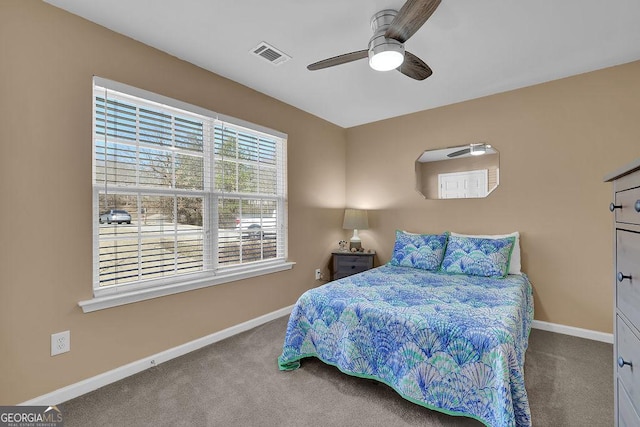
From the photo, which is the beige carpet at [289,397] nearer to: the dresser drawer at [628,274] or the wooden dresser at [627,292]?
the wooden dresser at [627,292]

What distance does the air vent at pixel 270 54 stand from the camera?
7.50 feet

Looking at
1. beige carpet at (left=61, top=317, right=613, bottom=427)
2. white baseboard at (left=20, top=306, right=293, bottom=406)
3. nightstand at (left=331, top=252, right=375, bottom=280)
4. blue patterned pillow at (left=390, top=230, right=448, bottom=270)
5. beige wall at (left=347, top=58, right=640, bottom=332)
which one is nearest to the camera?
beige carpet at (left=61, top=317, right=613, bottom=427)

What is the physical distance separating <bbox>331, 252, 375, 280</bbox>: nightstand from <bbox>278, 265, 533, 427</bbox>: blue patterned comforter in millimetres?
1175

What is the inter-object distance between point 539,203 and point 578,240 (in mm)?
470

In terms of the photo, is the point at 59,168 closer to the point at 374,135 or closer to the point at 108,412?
the point at 108,412

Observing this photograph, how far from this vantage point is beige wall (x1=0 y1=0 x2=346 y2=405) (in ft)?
5.53

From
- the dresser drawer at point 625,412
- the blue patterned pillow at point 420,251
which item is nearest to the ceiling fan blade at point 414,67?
the blue patterned pillow at point 420,251

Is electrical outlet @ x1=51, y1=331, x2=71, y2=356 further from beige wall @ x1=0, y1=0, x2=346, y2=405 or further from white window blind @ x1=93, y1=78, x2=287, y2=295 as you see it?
white window blind @ x1=93, y1=78, x2=287, y2=295

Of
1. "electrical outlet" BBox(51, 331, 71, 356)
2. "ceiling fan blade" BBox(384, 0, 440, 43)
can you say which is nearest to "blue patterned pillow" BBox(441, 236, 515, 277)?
"ceiling fan blade" BBox(384, 0, 440, 43)

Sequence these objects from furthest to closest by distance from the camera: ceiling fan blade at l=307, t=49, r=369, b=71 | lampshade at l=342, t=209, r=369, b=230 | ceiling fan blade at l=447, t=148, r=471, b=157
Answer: lampshade at l=342, t=209, r=369, b=230 < ceiling fan blade at l=447, t=148, r=471, b=157 < ceiling fan blade at l=307, t=49, r=369, b=71

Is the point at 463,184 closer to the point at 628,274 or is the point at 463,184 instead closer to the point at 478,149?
the point at 478,149

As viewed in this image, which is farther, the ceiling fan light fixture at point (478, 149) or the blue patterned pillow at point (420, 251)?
the ceiling fan light fixture at point (478, 149)

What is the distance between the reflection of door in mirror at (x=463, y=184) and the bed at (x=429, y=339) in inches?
44.2

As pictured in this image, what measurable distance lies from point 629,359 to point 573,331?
232 cm
